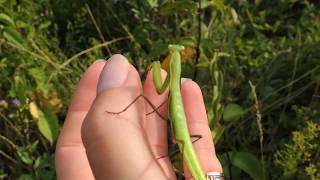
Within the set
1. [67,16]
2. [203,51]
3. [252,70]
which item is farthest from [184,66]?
[67,16]

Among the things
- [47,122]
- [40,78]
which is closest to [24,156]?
[47,122]

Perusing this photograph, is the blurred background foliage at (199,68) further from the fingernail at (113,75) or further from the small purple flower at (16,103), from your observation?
the fingernail at (113,75)

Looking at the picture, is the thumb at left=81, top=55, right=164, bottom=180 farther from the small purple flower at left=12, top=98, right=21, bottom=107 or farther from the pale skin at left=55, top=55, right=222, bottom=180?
the small purple flower at left=12, top=98, right=21, bottom=107

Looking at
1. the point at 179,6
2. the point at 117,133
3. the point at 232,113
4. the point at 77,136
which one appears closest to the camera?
the point at 117,133

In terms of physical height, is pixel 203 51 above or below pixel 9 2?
below

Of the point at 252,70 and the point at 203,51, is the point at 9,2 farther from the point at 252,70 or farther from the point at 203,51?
the point at 252,70

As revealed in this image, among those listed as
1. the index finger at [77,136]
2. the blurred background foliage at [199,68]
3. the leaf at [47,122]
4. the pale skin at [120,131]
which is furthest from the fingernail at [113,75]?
the leaf at [47,122]

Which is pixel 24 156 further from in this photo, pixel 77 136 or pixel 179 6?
pixel 179 6

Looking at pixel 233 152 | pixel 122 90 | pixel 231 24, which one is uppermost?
pixel 122 90
